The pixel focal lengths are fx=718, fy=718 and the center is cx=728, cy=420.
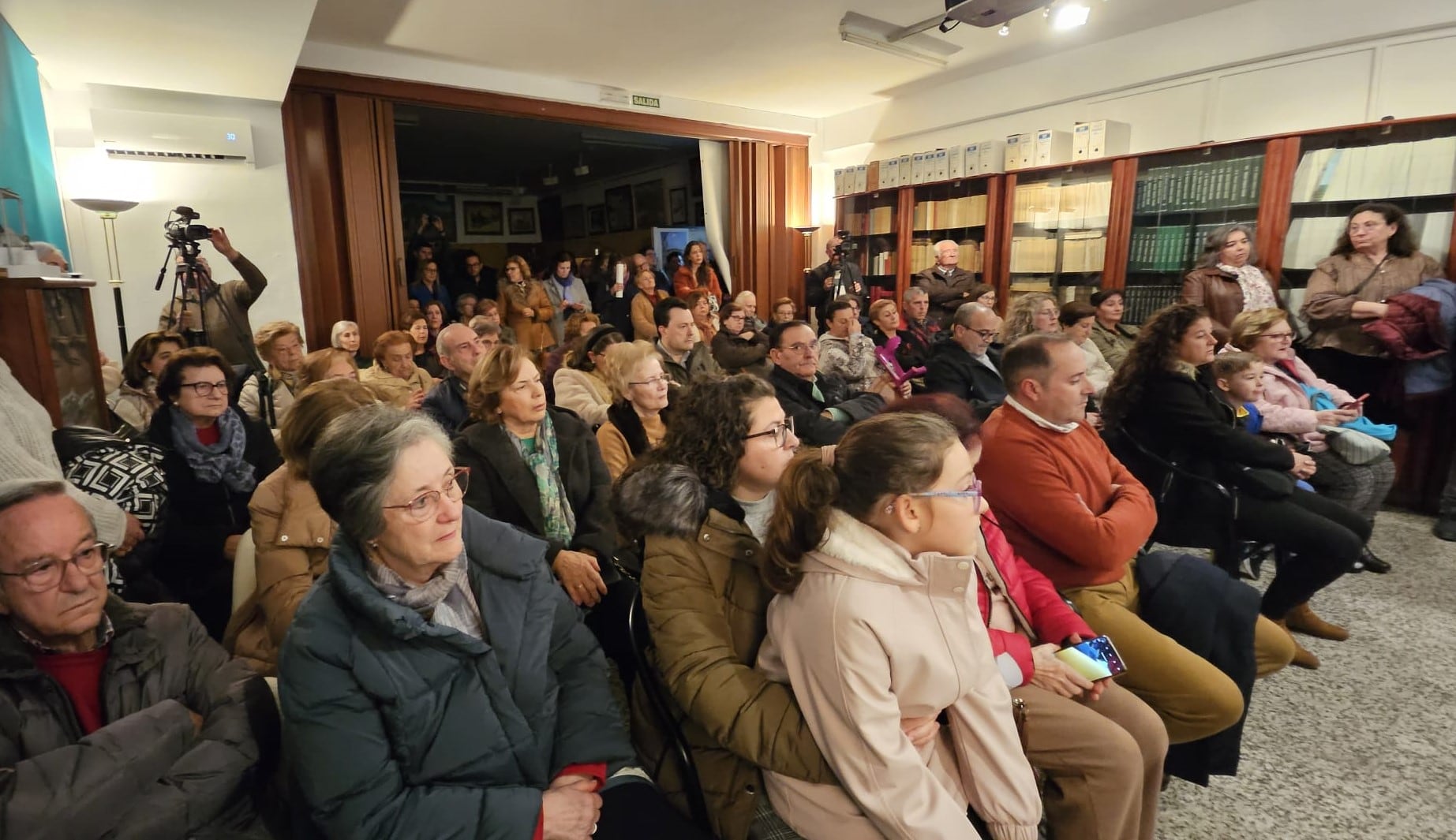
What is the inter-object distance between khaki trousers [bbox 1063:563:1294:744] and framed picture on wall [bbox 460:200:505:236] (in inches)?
467

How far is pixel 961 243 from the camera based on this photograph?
629 centimetres

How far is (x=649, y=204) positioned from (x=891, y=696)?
1016cm

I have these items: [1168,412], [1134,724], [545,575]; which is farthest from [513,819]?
[1168,412]

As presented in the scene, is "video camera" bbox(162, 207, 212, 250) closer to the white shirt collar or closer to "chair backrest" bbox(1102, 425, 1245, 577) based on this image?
the white shirt collar

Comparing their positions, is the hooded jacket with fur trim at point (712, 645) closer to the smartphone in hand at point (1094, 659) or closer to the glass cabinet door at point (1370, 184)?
the smartphone in hand at point (1094, 659)

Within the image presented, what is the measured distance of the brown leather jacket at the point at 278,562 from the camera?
156 cm

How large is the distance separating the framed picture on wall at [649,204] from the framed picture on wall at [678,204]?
0.15 meters

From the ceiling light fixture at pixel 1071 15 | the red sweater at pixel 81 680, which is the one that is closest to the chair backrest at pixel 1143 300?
the ceiling light fixture at pixel 1071 15

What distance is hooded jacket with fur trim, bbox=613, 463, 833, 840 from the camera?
46.7 inches

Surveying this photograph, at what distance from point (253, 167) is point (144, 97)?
2.22ft

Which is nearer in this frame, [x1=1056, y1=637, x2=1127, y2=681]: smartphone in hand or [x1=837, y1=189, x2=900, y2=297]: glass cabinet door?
[x1=1056, y1=637, x2=1127, y2=681]: smartphone in hand

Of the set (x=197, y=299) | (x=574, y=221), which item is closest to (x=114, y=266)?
(x=197, y=299)

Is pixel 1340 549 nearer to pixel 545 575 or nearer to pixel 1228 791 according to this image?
pixel 1228 791

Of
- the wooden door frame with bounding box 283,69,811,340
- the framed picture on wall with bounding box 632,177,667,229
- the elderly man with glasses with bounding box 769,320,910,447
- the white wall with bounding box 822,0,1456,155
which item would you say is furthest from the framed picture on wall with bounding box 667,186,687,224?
the elderly man with glasses with bounding box 769,320,910,447
